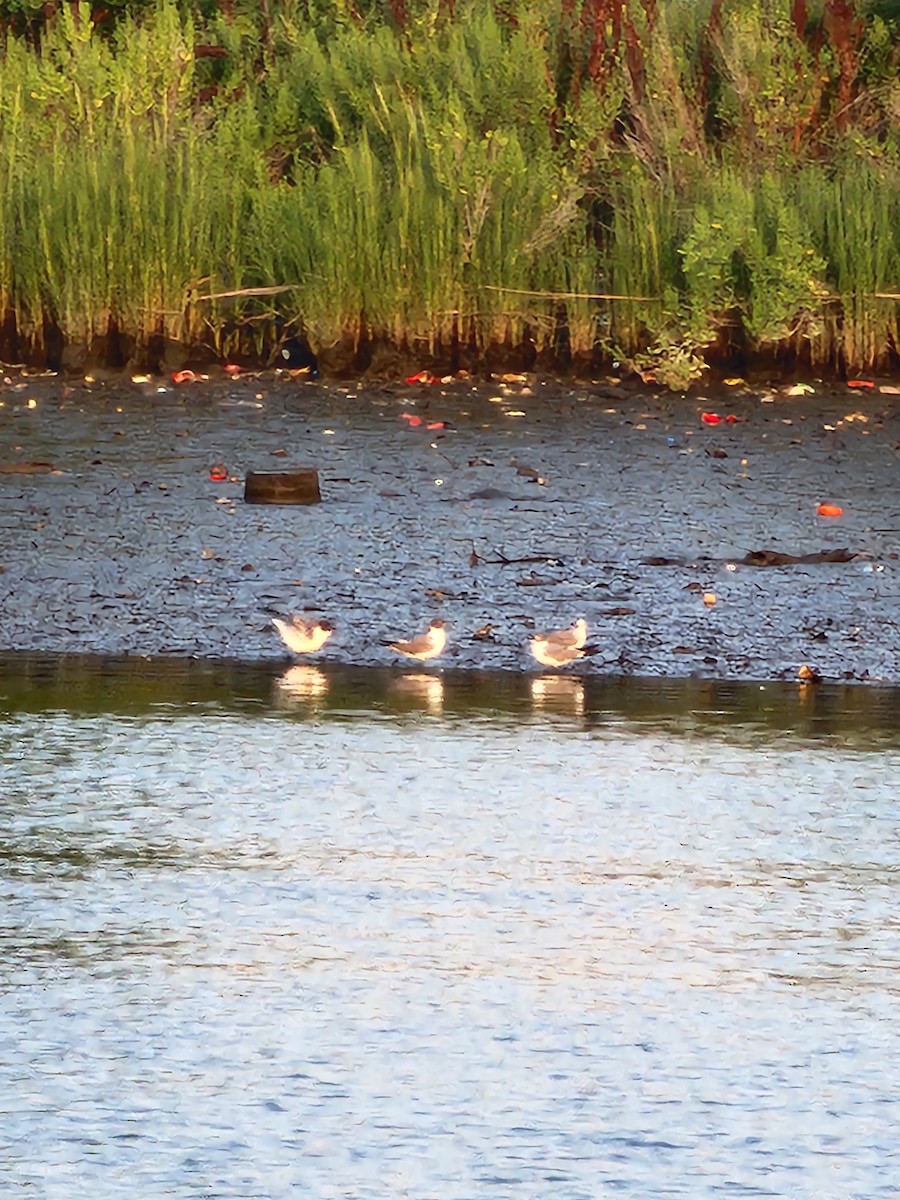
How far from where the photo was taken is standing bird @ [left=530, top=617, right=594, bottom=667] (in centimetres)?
695

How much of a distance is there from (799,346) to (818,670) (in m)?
4.16

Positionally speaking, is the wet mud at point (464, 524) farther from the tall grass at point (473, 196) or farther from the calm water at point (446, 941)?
the calm water at point (446, 941)

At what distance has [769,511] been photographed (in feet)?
28.8

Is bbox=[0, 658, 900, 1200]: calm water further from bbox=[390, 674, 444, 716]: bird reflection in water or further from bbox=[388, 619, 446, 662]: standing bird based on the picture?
bbox=[388, 619, 446, 662]: standing bird

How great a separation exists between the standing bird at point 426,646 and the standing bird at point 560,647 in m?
0.25

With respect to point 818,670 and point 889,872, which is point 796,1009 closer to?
point 889,872

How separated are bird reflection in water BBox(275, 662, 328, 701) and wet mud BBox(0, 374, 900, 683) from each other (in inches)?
6.3

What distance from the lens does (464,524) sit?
8555mm

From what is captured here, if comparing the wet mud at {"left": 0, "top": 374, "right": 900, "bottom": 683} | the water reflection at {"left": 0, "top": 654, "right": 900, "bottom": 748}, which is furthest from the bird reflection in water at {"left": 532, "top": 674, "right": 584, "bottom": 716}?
the wet mud at {"left": 0, "top": 374, "right": 900, "bottom": 683}

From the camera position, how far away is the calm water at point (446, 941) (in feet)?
11.6

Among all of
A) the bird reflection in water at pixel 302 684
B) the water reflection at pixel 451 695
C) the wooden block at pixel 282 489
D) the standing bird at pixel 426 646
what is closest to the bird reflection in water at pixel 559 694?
the water reflection at pixel 451 695

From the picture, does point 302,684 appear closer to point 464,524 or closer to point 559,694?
point 559,694

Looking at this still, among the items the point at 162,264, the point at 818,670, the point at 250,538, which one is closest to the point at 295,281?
the point at 162,264

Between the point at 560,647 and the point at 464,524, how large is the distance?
65.2 inches
